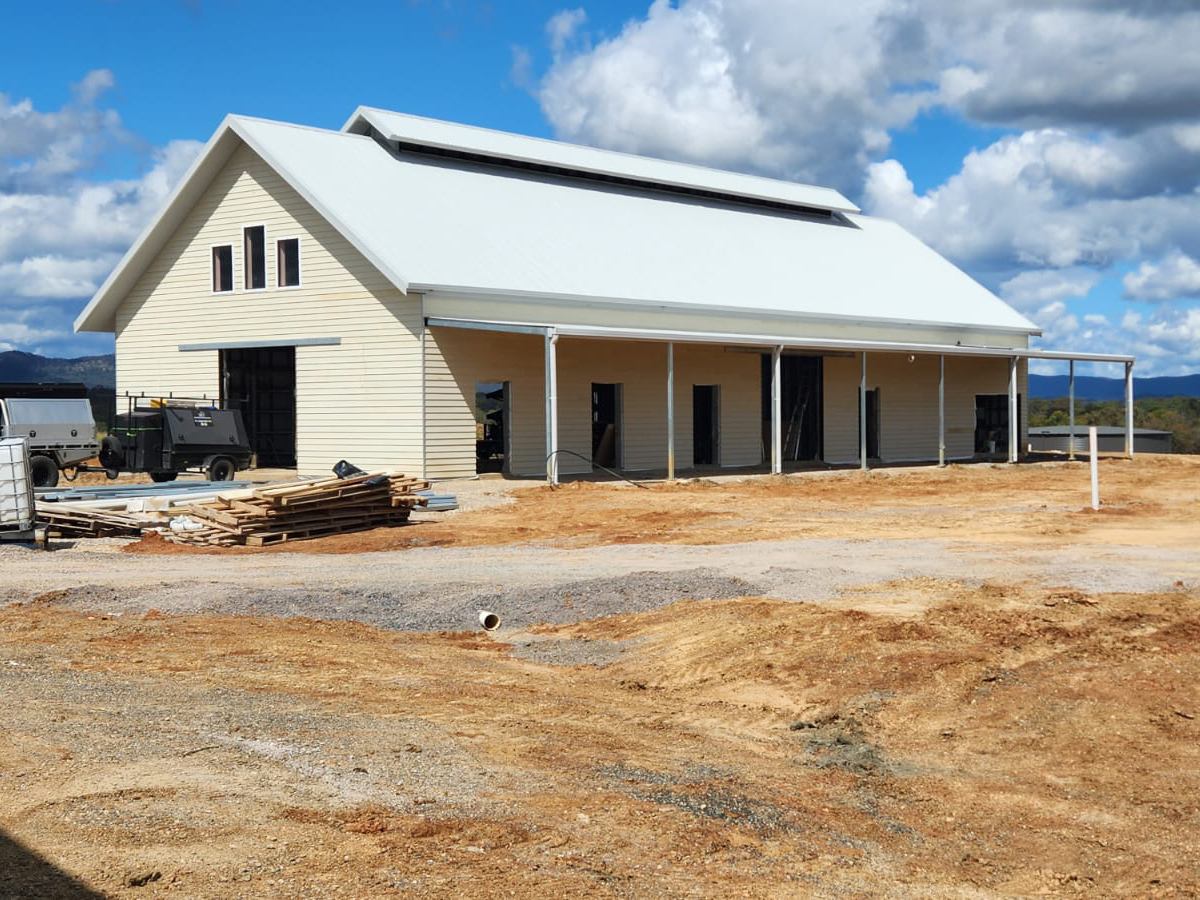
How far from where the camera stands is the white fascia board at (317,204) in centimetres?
2608

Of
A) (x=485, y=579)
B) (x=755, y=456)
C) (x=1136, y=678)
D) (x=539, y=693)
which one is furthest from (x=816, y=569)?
(x=755, y=456)

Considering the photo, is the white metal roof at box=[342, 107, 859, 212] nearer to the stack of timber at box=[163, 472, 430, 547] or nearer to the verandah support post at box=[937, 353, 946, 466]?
the verandah support post at box=[937, 353, 946, 466]

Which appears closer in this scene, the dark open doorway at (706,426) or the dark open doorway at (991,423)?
the dark open doorway at (706,426)

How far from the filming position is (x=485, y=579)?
14250mm

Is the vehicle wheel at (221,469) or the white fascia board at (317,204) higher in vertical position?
the white fascia board at (317,204)

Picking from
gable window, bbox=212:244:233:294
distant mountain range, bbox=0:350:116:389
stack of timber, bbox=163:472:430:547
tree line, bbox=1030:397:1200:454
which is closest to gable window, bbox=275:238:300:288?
gable window, bbox=212:244:233:294

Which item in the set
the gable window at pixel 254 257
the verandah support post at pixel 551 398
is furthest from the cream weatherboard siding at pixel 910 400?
the gable window at pixel 254 257

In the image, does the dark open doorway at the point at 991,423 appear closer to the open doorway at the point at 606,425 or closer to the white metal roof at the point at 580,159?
the white metal roof at the point at 580,159

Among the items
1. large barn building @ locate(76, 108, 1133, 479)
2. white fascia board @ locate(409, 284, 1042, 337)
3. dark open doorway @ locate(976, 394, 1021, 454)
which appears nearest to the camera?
white fascia board @ locate(409, 284, 1042, 337)

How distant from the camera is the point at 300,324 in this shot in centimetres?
2873

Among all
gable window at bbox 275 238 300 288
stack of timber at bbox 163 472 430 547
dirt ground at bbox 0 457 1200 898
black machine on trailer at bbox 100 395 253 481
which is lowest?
dirt ground at bbox 0 457 1200 898

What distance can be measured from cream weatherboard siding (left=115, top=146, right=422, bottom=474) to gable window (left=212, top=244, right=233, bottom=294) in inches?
6.6

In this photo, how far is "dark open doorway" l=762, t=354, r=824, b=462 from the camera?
118ft

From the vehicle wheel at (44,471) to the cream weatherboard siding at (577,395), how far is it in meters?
6.97
